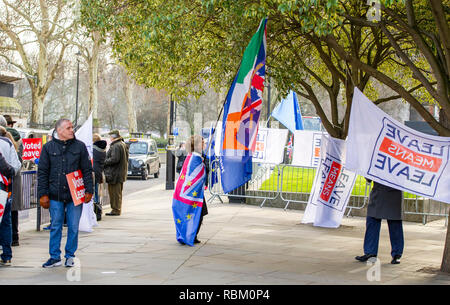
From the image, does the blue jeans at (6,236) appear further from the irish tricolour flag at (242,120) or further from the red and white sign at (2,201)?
the irish tricolour flag at (242,120)

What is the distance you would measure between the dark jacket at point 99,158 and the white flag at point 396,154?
6302 millimetres

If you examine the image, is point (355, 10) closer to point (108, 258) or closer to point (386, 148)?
point (386, 148)

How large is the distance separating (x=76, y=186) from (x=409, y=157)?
4.44m

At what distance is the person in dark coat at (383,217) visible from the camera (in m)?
9.16

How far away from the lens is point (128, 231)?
465 inches

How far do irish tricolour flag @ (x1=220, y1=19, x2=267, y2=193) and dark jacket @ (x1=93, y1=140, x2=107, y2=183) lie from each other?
5001 millimetres

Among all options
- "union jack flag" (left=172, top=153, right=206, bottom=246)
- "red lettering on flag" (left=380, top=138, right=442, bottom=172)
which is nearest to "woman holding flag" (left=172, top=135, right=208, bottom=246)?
"union jack flag" (left=172, top=153, right=206, bottom=246)

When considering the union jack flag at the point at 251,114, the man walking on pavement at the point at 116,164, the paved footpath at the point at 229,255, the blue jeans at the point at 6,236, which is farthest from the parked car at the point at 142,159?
the blue jeans at the point at 6,236

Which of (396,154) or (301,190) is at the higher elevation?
(396,154)

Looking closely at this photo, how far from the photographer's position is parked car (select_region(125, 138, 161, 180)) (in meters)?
28.7

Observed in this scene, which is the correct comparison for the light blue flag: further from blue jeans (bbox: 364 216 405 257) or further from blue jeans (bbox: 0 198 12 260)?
blue jeans (bbox: 0 198 12 260)

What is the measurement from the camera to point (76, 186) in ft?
25.9

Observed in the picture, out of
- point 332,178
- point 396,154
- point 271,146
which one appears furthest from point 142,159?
point 396,154

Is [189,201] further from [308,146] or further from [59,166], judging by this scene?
[308,146]
